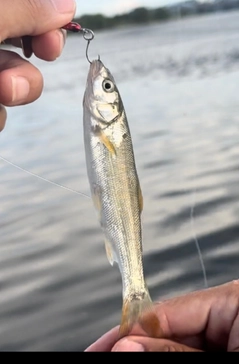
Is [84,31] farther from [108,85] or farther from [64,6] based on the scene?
[108,85]

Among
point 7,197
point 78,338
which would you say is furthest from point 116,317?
point 7,197

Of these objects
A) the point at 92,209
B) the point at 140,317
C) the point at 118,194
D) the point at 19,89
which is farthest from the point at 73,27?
the point at 92,209

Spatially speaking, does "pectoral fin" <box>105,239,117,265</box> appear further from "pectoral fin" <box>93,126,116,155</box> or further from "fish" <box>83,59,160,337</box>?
"pectoral fin" <box>93,126,116,155</box>

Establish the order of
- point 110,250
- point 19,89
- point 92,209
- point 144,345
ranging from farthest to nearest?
point 92,209
point 19,89
point 110,250
point 144,345

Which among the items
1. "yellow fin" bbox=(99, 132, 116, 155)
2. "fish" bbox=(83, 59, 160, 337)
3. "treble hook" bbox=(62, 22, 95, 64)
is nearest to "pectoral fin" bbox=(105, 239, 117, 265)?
"fish" bbox=(83, 59, 160, 337)

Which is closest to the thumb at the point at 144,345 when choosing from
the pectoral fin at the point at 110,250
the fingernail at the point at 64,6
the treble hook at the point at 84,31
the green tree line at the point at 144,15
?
the pectoral fin at the point at 110,250

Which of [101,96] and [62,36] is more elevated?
[62,36]
